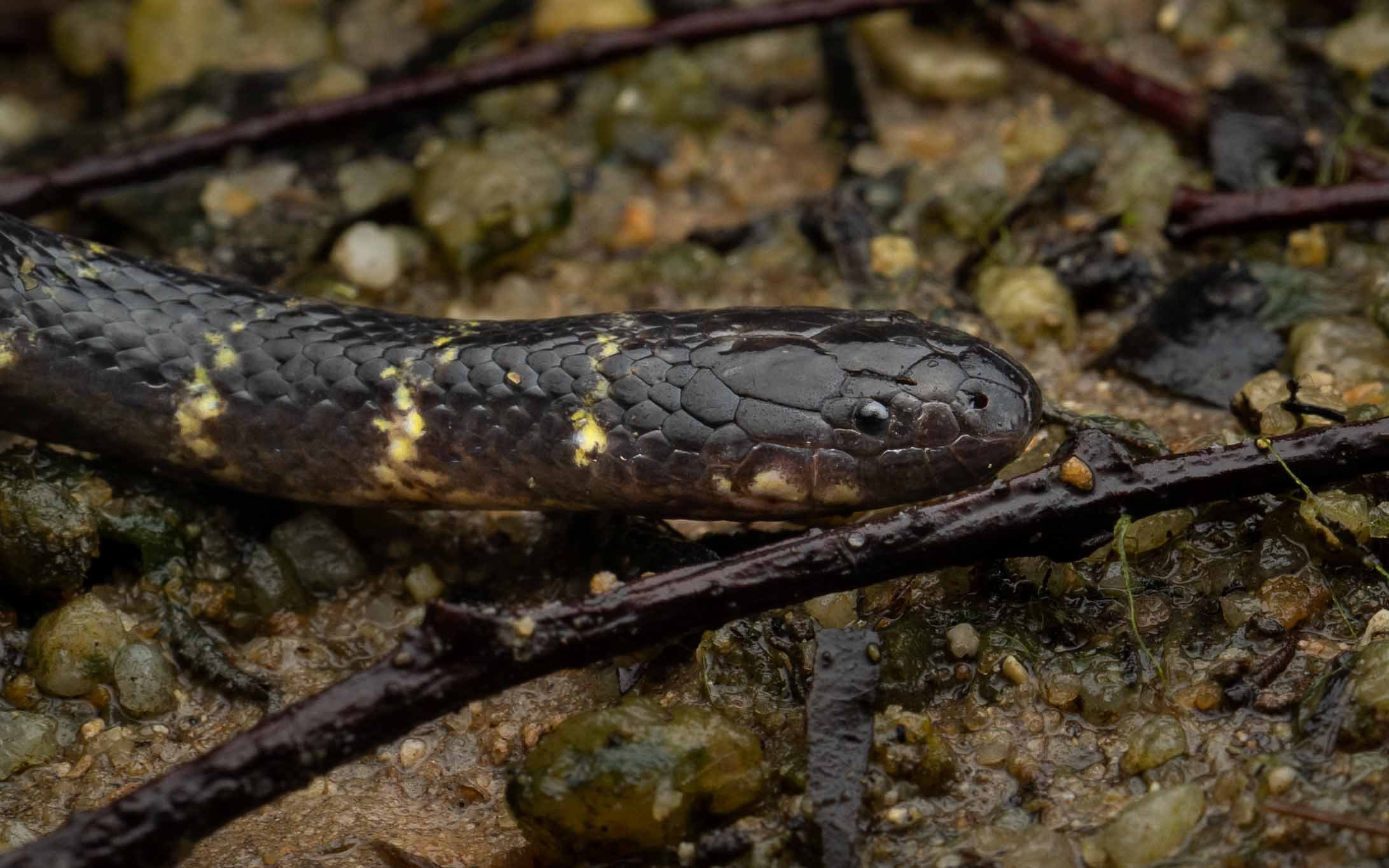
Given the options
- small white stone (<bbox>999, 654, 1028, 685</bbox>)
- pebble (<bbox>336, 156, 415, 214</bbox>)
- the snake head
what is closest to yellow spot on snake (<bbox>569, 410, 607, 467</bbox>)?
the snake head

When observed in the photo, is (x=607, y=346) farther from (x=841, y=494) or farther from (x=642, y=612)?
(x=642, y=612)

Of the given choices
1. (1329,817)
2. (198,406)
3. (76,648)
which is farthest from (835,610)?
(76,648)

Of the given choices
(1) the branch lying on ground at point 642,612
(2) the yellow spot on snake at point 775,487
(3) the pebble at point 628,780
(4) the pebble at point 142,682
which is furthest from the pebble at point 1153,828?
(4) the pebble at point 142,682

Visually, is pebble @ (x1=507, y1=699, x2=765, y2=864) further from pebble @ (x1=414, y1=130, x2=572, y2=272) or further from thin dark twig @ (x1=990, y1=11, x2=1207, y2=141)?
thin dark twig @ (x1=990, y1=11, x2=1207, y2=141)

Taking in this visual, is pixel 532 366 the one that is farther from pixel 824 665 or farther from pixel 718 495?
pixel 824 665

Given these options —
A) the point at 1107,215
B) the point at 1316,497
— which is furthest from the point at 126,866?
the point at 1107,215

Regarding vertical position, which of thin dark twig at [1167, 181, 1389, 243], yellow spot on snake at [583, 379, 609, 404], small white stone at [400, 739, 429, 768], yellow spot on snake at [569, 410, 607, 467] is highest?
yellow spot on snake at [583, 379, 609, 404]
